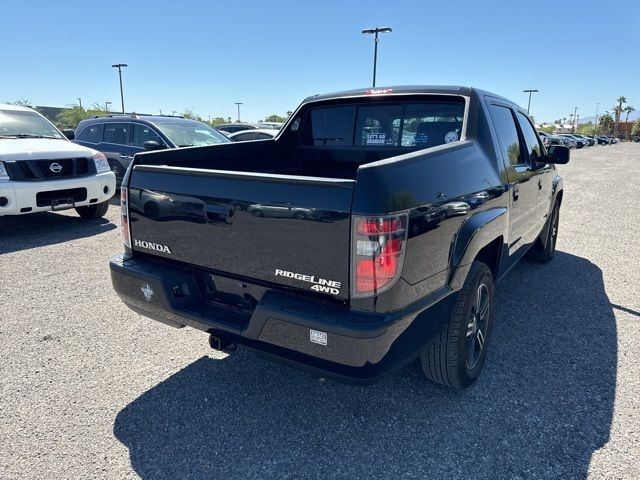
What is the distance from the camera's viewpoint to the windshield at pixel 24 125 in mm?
7164

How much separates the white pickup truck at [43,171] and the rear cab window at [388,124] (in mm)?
4316

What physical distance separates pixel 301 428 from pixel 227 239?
1151mm

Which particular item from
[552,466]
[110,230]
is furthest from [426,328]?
[110,230]

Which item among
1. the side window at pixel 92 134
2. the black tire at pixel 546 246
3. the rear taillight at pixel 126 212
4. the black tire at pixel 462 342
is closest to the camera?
the black tire at pixel 462 342

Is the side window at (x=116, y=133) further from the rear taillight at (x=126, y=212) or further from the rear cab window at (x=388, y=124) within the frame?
the rear taillight at (x=126, y=212)

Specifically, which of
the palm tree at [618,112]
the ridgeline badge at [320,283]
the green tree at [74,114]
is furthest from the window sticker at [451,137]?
the palm tree at [618,112]

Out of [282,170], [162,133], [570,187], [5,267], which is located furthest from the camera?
[570,187]

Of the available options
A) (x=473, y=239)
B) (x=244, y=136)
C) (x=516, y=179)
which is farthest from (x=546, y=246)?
(x=244, y=136)

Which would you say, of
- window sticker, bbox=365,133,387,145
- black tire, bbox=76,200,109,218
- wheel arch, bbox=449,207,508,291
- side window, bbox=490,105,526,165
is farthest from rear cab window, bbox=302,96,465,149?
black tire, bbox=76,200,109,218

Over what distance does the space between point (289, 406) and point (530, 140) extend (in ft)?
11.4

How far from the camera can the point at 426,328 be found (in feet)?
7.77

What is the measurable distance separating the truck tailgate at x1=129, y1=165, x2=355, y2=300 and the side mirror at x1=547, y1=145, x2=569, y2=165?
3.35 meters

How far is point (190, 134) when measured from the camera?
9.30 meters

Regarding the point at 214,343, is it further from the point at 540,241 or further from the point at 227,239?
the point at 540,241
